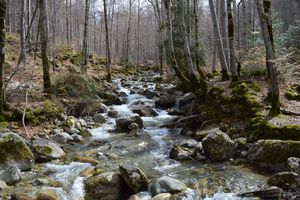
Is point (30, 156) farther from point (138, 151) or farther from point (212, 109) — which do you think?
point (212, 109)

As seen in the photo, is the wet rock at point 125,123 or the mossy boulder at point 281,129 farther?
the wet rock at point 125,123

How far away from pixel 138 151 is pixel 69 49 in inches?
876

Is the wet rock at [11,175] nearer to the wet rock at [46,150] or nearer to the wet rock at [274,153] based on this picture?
the wet rock at [46,150]

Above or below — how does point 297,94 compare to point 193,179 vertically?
above

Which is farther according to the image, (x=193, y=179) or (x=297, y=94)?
(x=297, y=94)

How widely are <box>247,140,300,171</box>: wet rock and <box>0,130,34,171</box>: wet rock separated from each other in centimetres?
557

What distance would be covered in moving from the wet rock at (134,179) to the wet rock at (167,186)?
0.25 metres

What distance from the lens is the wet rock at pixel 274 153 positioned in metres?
7.44

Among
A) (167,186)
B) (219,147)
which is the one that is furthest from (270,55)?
(167,186)

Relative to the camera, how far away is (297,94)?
12133 millimetres

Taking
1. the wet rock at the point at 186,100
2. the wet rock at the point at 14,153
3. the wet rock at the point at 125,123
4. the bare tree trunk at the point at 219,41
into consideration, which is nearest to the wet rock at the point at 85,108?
the wet rock at the point at 125,123

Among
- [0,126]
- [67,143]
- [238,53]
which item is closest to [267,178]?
[67,143]

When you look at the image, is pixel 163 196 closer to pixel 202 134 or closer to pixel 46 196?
pixel 46 196

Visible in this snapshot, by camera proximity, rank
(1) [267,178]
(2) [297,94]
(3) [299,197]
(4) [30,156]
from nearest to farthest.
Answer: (3) [299,197], (1) [267,178], (4) [30,156], (2) [297,94]
